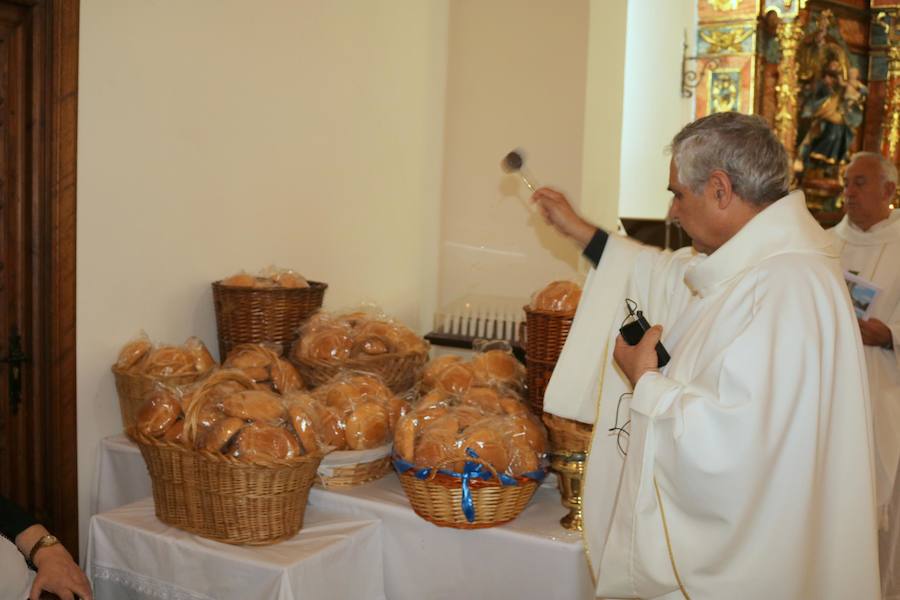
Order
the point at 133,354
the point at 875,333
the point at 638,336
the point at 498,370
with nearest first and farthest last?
the point at 638,336
the point at 498,370
the point at 133,354
the point at 875,333

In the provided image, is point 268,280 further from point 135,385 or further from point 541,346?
point 541,346

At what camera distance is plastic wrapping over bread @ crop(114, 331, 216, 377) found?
3551 millimetres

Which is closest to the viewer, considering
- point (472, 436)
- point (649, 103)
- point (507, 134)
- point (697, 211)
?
point (697, 211)

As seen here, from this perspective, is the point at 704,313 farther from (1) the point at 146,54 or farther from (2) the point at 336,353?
(1) the point at 146,54

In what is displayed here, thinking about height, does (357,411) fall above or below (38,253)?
below

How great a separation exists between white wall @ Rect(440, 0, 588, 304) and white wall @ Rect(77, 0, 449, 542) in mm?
120

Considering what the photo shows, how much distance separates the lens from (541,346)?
340 centimetres

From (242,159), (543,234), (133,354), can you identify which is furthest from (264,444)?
(543,234)

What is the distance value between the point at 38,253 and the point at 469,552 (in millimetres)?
1846

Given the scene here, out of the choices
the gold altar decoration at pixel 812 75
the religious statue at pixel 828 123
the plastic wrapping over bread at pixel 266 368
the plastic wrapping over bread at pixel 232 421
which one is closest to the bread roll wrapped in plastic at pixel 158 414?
the plastic wrapping over bread at pixel 232 421

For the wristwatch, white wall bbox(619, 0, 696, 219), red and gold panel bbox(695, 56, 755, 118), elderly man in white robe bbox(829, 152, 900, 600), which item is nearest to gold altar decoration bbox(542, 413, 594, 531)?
the wristwatch

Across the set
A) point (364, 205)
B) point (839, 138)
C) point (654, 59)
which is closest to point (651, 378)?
point (364, 205)

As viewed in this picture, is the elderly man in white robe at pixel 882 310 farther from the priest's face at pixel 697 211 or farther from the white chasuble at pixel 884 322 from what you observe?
the priest's face at pixel 697 211

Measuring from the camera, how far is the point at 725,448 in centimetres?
219
